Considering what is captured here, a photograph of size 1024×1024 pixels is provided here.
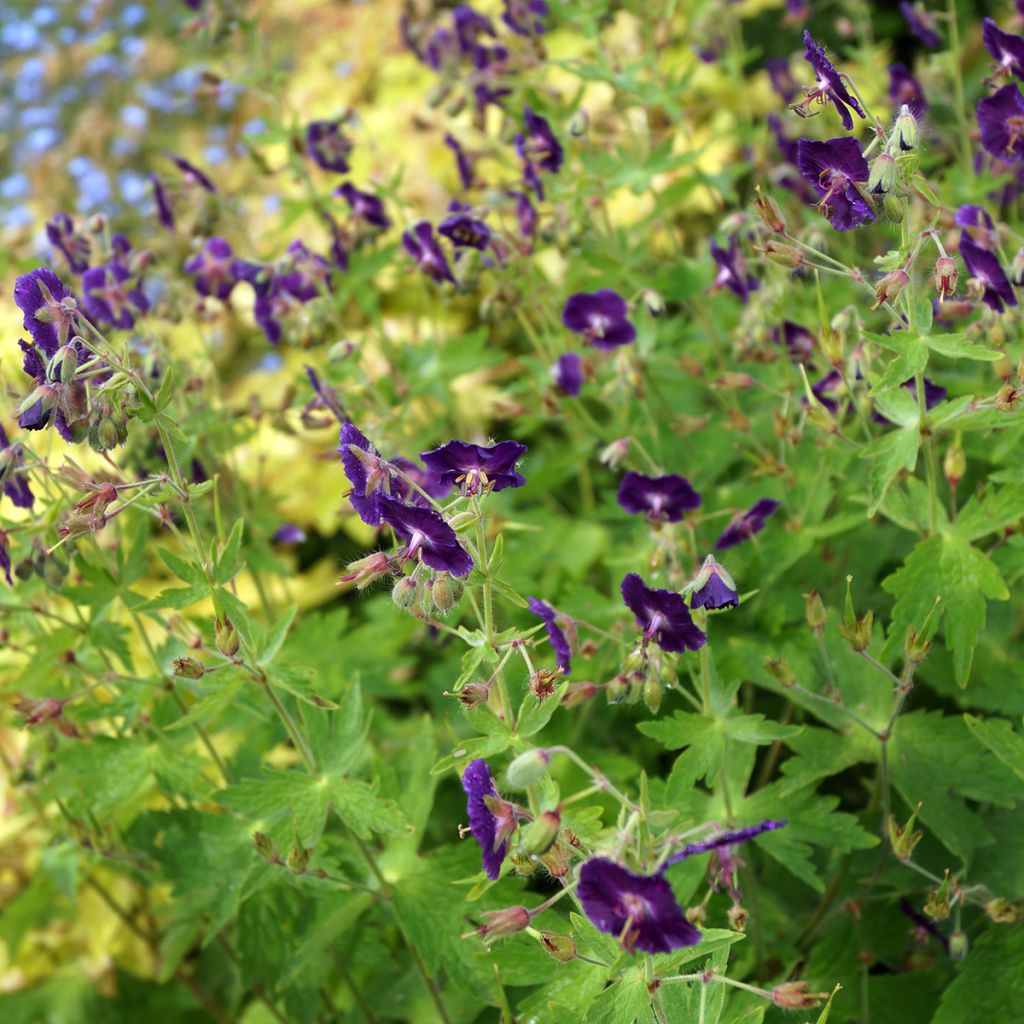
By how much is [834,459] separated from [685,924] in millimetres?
1621

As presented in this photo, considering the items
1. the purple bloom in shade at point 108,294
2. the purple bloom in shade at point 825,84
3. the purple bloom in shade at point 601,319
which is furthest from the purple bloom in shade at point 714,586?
the purple bloom in shade at point 108,294

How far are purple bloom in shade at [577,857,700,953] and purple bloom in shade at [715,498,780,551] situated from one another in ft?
3.86

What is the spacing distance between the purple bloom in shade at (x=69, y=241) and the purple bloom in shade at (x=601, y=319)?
4.39 feet

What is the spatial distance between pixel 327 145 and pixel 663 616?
7.12 feet

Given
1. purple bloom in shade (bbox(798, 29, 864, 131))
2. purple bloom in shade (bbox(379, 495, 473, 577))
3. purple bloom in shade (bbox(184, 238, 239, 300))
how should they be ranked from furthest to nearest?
purple bloom in shade (bbox(184, 238, 239, 300)) < purple bloom in shade (bbox(798, 29, 864, 131)) < purple bloom in shade (bbox(379, 495, 473, 577))

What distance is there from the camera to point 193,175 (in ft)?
11.2

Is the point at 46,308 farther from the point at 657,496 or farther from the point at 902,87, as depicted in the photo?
the point at 902,87

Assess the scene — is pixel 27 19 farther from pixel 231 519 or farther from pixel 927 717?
pixel 927 717

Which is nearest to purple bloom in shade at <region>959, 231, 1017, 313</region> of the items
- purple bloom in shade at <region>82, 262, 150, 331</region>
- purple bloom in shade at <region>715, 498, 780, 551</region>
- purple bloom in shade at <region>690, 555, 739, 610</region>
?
purple bloom in shade at <region>715, 498, 780, 551</region>

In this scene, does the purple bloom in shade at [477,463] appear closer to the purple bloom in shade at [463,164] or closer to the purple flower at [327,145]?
the purple bloom in shade at [463,164]

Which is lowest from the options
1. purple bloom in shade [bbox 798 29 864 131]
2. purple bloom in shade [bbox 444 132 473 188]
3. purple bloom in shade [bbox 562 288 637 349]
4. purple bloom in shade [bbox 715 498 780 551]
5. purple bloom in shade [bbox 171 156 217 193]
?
purple bloom in shade [bbox 715 498 780 551]

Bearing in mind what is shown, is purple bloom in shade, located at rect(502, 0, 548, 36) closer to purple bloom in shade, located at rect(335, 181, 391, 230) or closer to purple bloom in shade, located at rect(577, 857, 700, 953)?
purple bloom in shade, located at rect(335, 181, 391, 230)

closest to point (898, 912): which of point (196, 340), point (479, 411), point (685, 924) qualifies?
point (685, 924)

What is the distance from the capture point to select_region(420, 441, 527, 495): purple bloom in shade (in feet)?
6.15
